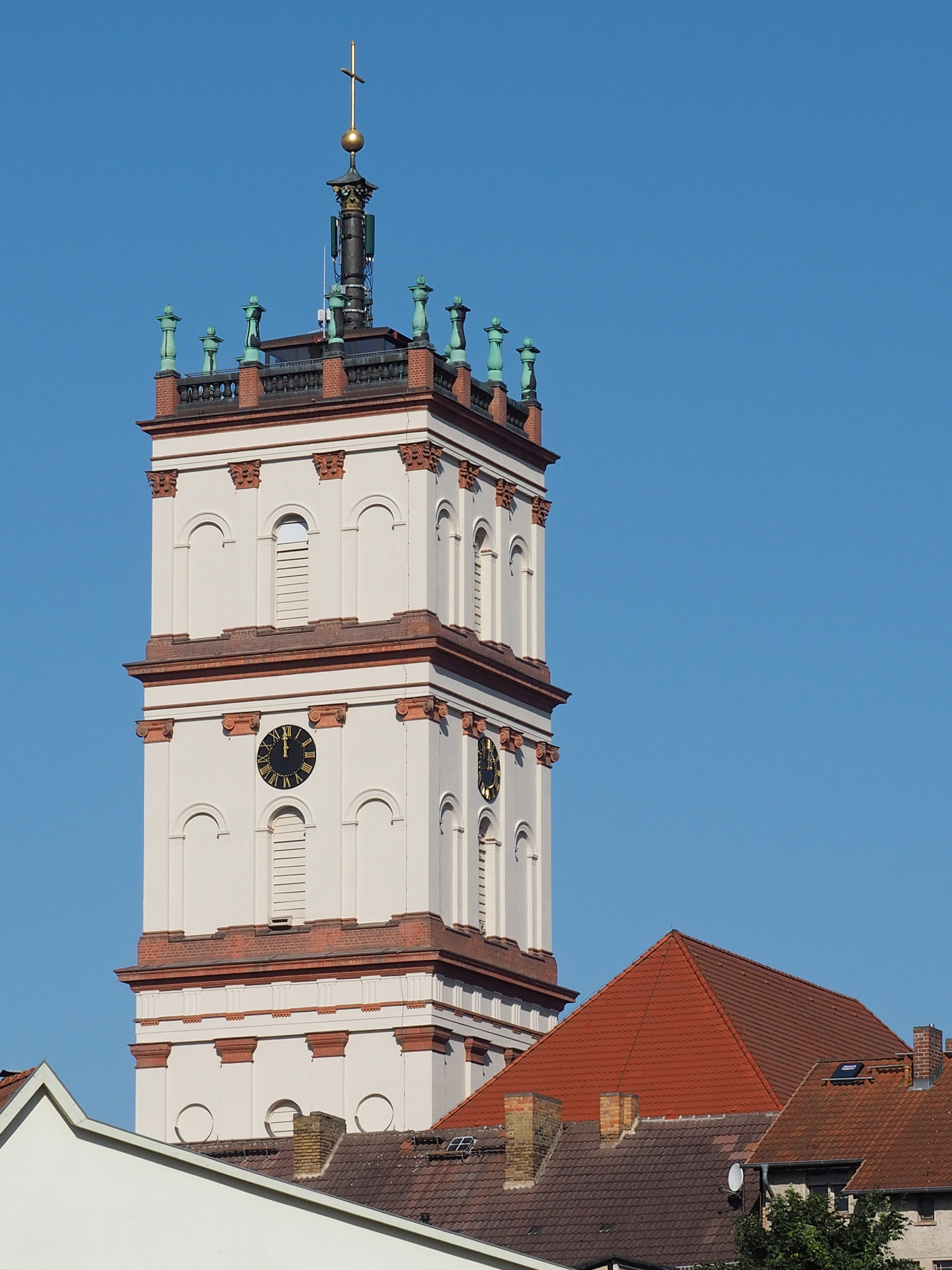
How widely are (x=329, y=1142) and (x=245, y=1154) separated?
267 centimetres

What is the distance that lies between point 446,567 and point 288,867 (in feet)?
24.1

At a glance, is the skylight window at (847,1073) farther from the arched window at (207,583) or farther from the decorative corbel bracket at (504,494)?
the decorative corbel bracket at (504,494)

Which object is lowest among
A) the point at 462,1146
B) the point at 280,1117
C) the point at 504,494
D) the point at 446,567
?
the point at 462,1146

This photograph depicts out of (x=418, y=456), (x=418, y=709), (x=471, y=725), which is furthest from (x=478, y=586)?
(x=418, y=709)

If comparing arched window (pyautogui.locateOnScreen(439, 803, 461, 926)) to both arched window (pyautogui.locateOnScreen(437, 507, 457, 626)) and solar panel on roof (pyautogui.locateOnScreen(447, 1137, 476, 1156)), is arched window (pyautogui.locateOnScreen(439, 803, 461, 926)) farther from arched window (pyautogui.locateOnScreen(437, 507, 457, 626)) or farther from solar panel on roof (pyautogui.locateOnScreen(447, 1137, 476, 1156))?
solar panel on roof (pyautogui.locateOnScreen(447, 1137, 476, 1156))

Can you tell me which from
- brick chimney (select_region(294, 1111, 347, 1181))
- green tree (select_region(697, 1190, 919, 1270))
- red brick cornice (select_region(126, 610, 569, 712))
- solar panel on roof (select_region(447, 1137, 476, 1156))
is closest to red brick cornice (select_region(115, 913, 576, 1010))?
red brick cornice (select_region(126, 610, 569, 712))

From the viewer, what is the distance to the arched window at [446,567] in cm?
10306

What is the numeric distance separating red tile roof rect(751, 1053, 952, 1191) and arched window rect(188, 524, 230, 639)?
68.1 feet

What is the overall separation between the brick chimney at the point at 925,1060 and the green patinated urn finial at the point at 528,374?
25.7 m

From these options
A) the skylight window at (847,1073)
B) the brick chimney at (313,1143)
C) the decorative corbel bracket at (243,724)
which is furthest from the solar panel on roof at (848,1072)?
the decorative corbel bracket at (243,724)

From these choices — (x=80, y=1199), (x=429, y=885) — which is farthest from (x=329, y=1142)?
(x=80, y=1199)

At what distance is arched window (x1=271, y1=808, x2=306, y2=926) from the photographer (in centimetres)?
10188

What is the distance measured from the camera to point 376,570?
336 feet

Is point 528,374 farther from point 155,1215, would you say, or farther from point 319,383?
point 155,1215
